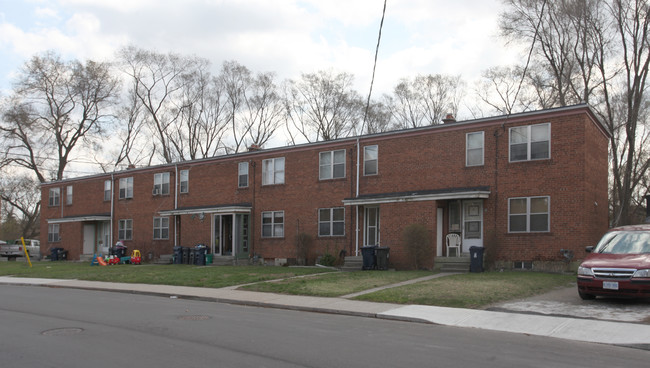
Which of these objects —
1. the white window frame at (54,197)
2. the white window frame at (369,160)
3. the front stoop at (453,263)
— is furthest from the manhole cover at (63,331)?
the white window frame at (54,197)

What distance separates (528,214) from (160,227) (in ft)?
71.8

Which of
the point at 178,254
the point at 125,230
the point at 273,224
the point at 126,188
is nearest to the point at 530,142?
the point at 273,224

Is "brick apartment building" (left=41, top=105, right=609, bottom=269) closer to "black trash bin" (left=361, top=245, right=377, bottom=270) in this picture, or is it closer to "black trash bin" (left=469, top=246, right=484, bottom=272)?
"black trash bin" (left=469, top=246, right=484, bottom=272)

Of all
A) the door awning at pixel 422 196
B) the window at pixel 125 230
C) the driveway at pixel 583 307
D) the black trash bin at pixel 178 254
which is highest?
the door awning at pixel 422 196

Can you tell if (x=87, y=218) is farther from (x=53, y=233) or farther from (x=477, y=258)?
(x=477, y=258)

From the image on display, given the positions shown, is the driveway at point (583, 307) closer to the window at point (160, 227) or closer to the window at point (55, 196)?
the window at point (160, 227)

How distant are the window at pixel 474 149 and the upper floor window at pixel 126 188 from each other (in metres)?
22.9

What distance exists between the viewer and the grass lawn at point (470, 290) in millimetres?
13391

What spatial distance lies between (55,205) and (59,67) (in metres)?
17.1

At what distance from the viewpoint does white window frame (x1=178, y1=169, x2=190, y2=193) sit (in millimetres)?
32625

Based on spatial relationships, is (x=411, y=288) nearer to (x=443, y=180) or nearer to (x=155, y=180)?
(x=443, y=180)

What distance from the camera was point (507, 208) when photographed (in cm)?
2097

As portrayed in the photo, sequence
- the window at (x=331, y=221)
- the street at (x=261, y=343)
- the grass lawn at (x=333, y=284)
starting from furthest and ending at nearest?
the window at (x=331, y=221) → the grass lawn at (x=333, y=284) → the street at (x=261, y=343)

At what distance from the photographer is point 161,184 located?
112 ft
